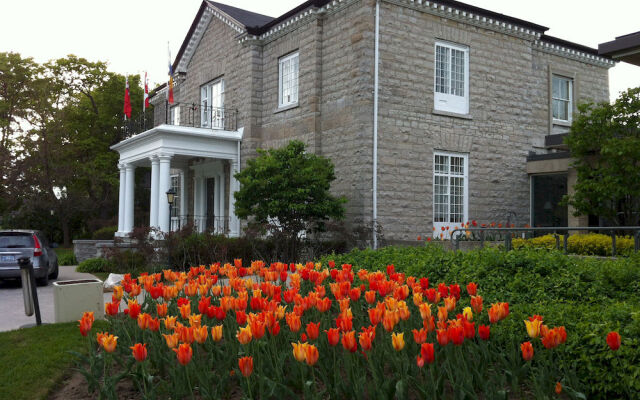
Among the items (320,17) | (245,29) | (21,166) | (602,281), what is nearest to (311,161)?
(320,17)

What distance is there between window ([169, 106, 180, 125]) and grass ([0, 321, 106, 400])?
18.8 metres

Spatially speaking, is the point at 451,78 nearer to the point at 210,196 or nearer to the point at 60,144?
the point at 210,196

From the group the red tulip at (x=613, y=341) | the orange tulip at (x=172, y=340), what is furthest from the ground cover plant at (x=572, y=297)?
the orange tulip at (x=172, y=340)

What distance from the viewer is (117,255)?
15336mm

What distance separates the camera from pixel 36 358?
5930 millimetres

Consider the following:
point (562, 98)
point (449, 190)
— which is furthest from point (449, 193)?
point (562, 98)

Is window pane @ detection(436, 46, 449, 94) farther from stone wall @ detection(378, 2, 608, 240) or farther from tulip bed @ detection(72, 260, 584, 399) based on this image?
tulip bed @ detection(72, 260, 584, 399)

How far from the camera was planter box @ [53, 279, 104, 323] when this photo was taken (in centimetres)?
769

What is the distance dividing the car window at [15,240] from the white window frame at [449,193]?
10.9 metres

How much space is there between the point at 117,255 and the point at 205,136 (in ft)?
18.4

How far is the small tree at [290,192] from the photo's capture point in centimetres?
1467

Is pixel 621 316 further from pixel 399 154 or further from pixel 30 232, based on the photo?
pixel 30 232

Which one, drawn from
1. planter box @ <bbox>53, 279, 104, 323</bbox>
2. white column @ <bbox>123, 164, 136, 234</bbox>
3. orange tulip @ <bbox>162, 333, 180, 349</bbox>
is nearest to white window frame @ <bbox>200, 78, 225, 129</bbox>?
white column @ <bbox>123, 164, 136, 234</bbox>

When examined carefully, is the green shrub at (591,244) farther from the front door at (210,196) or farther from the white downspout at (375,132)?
the front door at (210,196)
